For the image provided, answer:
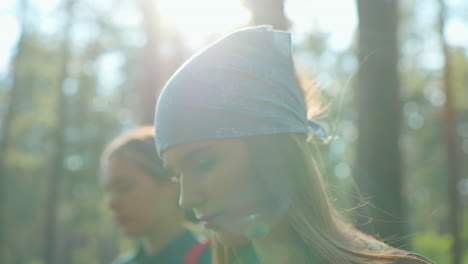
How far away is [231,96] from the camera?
1614 mm

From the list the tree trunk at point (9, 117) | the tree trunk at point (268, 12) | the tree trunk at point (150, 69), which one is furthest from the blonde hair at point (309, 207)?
the tree trunk at point (9, 117)

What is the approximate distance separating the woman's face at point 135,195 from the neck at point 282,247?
66.2 inches

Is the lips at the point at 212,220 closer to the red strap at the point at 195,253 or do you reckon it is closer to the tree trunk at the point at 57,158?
the red strap at the point at 195,253

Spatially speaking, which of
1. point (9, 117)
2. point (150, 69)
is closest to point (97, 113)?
point (9, 117)

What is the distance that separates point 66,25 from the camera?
1869 cm

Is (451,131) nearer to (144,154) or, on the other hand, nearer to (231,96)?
(144,154)

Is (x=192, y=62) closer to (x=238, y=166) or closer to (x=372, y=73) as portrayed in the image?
(x=238, y=166)

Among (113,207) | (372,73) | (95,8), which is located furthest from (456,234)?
(95,8)

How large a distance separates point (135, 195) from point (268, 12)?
1.59 metres

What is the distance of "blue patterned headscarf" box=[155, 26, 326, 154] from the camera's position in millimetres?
1587

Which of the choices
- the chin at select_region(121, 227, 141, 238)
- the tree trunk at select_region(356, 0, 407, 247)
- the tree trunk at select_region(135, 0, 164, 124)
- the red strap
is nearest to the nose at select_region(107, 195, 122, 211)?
the chin at select_region(121, 227, 141, 238)

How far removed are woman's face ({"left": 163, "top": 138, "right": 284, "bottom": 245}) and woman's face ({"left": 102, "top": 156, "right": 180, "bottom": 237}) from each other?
1.69 m

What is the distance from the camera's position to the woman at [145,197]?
323 centimetres

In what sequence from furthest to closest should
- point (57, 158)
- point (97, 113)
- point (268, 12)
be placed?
point (97, 113), point (57, 158), point (268, 12)
